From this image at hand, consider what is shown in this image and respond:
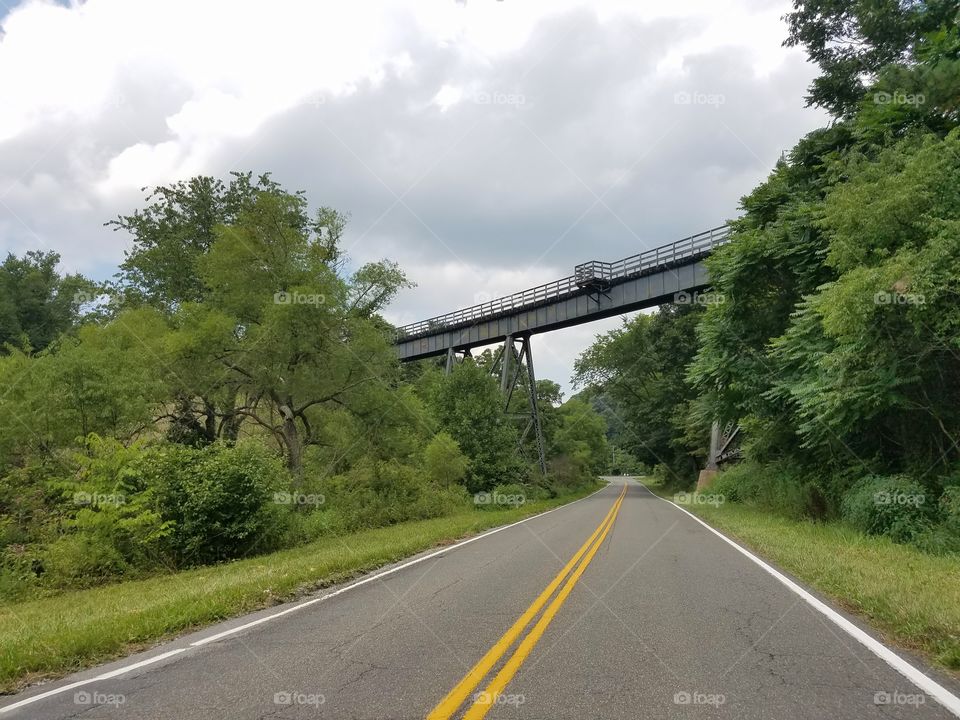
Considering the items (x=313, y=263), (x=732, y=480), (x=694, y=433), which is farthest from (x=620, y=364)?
(x=313, y=263)

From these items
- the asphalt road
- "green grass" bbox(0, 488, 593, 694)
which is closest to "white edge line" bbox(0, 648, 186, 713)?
the asphalt road

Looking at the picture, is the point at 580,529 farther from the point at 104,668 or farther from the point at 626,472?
the point at 626,472

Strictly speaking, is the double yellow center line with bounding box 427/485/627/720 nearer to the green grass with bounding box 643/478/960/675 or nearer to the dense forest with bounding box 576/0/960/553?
the green grass with bounding box 643/478/960/675

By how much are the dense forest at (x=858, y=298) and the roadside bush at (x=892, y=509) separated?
0.12 feet

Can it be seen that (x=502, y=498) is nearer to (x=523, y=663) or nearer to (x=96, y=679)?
(x=523, y=663)

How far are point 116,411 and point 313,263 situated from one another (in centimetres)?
814

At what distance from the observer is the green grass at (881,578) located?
610 centimetres

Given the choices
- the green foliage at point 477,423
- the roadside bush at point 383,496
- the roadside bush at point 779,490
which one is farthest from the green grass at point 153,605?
the green foliage at point 477,423

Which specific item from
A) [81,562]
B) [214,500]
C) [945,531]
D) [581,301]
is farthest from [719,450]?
[81,562]

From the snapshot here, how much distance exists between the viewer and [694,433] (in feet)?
137

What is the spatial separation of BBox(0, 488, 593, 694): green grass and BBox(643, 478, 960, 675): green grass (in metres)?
7.53

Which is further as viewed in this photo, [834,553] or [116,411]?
[116,411]

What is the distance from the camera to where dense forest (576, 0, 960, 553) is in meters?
13.0

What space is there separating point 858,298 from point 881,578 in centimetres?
618
